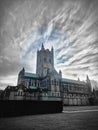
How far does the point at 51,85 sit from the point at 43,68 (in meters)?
27.6

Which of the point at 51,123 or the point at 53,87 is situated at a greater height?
the point at 53,87

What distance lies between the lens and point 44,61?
90.4m

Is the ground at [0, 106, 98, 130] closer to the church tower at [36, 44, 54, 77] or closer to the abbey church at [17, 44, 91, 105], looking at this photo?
the abbey church at [17, 44, 91, 105]

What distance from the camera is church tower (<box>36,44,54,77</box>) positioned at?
287 ft

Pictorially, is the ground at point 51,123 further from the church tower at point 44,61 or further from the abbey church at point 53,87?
the church tower at point 44,61

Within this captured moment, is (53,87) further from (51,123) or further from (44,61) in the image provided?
(51,123)

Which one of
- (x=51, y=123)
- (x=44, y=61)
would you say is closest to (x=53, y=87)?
(x=44, y=61)

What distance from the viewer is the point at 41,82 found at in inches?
2859

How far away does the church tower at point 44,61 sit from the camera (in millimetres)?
87438

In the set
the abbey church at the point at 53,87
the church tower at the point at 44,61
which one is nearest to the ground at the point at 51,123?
the abbey church at the point at 53,87

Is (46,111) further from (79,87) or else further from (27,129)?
(79,87)

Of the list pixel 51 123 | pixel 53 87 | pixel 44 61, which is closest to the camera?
pixel 51 123

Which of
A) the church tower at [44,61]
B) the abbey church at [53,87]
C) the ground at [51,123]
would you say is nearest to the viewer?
the ground at [51,123]

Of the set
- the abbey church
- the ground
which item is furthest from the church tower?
the ground
